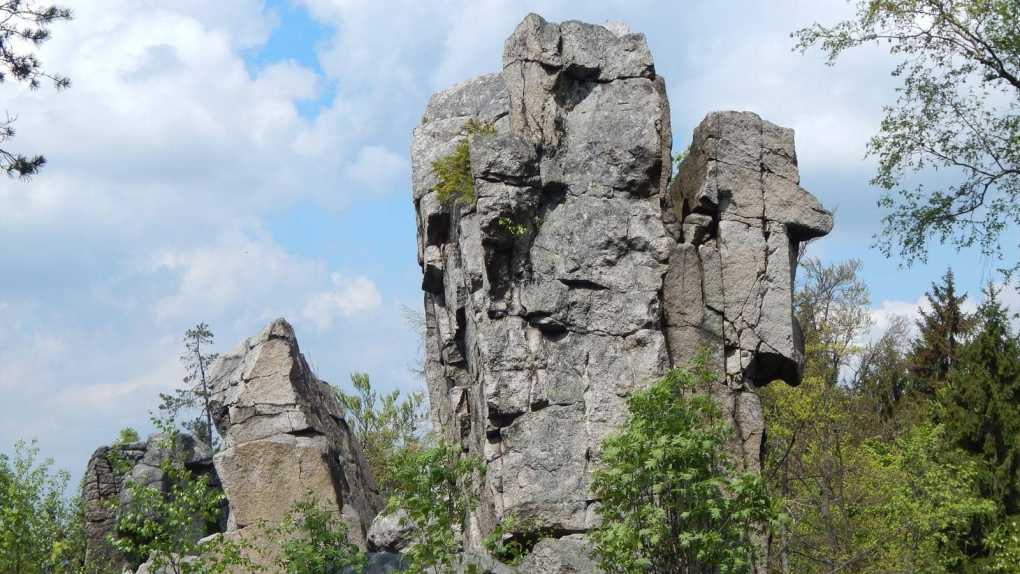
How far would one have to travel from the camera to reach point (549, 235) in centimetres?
1552

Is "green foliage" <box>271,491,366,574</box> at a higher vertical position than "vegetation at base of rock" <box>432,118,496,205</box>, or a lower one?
lower

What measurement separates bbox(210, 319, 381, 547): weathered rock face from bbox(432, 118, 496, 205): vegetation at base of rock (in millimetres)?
3638

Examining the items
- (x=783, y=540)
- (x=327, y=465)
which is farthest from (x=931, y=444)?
(x=327, y=465)

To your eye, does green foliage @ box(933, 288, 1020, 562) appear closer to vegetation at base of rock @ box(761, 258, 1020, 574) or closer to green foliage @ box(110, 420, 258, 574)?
vegetation at base of rock @ box(761, 258, 1020, 574)

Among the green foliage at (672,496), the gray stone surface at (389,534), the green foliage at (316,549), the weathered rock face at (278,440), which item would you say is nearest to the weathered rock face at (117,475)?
the weathered rock face at (278,440)

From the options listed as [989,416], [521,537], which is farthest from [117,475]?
[989,416]

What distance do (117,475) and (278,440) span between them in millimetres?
7428

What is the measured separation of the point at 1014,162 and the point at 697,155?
373 inches

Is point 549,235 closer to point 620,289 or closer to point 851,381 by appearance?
point 620,289

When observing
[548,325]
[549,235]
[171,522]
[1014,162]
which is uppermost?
[1014,162]

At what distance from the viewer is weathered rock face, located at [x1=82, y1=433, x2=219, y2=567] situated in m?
21.8

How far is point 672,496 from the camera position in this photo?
11844 mm

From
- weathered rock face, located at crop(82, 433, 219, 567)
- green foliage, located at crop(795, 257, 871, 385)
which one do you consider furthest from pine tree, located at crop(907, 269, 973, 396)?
weathered rock face, located at crop(82, 433, 219, 567)

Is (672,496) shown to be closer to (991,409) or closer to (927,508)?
(927,508)
